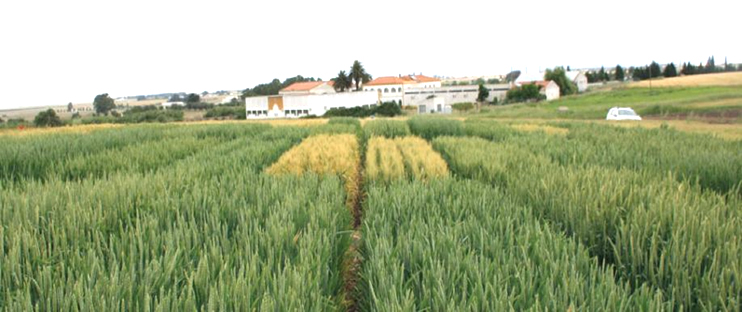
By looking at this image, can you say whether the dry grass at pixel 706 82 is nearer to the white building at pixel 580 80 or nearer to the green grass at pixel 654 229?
the white building at pixel 580 80

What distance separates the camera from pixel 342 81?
267 feet

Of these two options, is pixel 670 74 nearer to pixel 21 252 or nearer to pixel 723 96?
pixel 723 96

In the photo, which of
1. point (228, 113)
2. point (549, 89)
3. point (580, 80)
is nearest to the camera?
point (228, 113)

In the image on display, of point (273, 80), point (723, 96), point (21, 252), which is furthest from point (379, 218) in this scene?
point (273, 80)

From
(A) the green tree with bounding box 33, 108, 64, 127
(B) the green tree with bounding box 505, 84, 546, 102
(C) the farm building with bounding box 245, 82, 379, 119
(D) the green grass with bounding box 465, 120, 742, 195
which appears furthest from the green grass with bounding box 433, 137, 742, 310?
(B) the green tree with bounding box 505, 84, 546, 102

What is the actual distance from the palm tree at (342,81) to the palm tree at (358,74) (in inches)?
50.9

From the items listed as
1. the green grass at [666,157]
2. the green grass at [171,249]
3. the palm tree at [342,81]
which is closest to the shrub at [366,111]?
the palm tree at [342,81]

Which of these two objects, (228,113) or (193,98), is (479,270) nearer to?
(228,113)

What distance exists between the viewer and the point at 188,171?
496 centimetres

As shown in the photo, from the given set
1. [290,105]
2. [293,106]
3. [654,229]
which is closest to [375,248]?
[654,229]

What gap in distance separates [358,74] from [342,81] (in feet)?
10.4

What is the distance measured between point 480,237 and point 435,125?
12.4 metres

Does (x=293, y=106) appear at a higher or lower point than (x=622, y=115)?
higher

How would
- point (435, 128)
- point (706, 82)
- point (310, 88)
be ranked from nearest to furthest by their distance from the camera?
point (435, 128) → point (706, 82) → point (310, 88)
